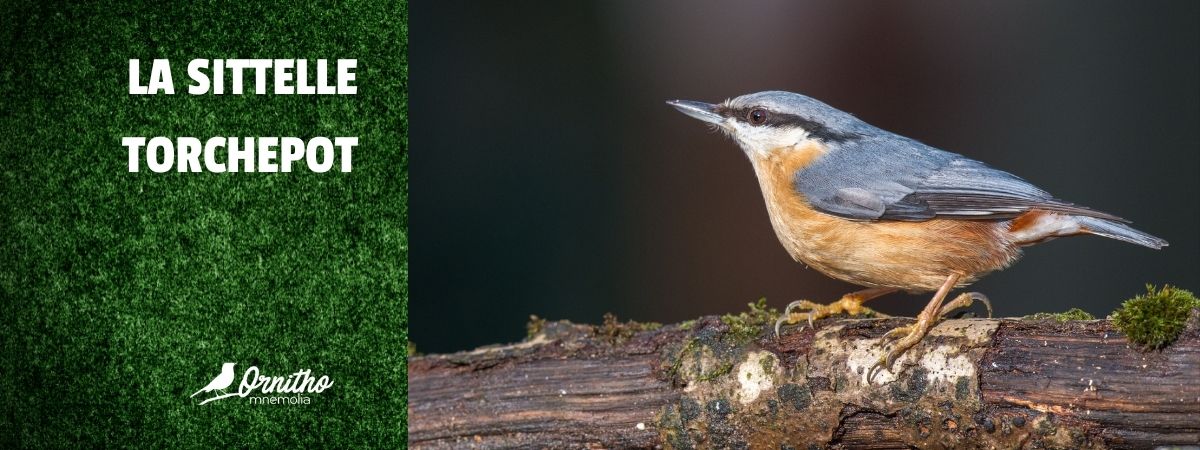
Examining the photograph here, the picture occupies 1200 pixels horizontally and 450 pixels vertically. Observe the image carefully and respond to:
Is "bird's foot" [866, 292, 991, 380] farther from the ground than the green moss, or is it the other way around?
"bird's foot" [866, 292, 991, 380]

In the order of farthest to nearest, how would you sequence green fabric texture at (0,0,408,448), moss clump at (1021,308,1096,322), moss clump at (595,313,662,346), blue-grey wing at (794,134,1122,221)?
green fabric texture at (0,0,408,448) → moss clump at (595,313,662,346) → blue-grey wing at (794,134,1122,221) → moss clump at (1021,308,1096,322)

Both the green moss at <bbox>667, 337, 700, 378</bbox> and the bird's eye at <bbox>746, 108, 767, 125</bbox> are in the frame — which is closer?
the green moss at <bbox>667, 337, 700, 378</bbox>

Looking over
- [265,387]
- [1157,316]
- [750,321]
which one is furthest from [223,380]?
[1157,316]

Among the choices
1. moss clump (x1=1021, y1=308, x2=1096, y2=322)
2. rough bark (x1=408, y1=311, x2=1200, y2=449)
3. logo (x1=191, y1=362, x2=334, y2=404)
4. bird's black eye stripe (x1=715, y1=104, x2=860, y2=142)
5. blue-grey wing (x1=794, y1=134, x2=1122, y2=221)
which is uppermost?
bird's black eye stripe (x1=715, y1=104, x2=860, y2=142)

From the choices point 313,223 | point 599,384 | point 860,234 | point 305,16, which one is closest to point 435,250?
point 313,223

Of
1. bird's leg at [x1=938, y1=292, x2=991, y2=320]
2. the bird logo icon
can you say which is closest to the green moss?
bird's leg at [x1=938, y1=292, x2=991, y2=320]

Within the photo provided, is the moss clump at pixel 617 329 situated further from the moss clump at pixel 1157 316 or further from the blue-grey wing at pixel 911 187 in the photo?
the moss clump at pixel 1157 316

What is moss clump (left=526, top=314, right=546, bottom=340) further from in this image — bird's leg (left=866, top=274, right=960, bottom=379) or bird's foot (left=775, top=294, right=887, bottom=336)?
bird's leg (left=866, top=274, right=960, bottom=379)

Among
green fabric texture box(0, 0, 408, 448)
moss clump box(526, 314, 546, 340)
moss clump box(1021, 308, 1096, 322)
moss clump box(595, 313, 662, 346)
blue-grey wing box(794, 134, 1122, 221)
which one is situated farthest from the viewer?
green fabric texture box(0, 0, 408, 448)
